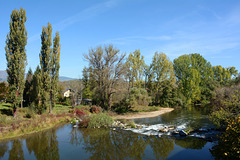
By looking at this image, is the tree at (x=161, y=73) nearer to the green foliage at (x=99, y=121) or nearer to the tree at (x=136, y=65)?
the tree at (x=136, y=65)

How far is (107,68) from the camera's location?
2786 centimetres

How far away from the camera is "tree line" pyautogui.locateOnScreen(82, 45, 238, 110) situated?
28.3m

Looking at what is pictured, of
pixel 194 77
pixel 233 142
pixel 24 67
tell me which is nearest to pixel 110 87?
pixel 24 67

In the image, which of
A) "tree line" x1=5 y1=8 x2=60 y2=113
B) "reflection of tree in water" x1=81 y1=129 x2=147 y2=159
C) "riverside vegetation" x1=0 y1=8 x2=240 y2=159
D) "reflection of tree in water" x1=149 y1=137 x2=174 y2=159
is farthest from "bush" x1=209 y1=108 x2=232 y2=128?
"tree line" x1=5 y1=8 x2=60 y2=113

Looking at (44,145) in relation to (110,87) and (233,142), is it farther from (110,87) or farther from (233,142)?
(110,87)

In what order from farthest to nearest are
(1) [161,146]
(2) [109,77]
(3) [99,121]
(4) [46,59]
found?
(2) [109,77], (4) [46,59], (3) [99,121], (1) [161,146]

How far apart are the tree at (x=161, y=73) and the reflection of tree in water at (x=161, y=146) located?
24.9 m

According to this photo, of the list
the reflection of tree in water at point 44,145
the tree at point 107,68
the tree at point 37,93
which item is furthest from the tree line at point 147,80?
the reflection of tree in water at point 44,145

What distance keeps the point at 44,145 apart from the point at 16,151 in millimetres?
1804

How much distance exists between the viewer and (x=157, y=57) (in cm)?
3838

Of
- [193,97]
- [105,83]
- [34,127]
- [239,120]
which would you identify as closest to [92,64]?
[105,83]

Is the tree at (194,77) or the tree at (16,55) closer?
the tree at (16,55)

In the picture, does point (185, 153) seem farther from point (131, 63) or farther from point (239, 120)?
point (131, 63)

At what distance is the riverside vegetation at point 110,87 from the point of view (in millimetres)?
15577
